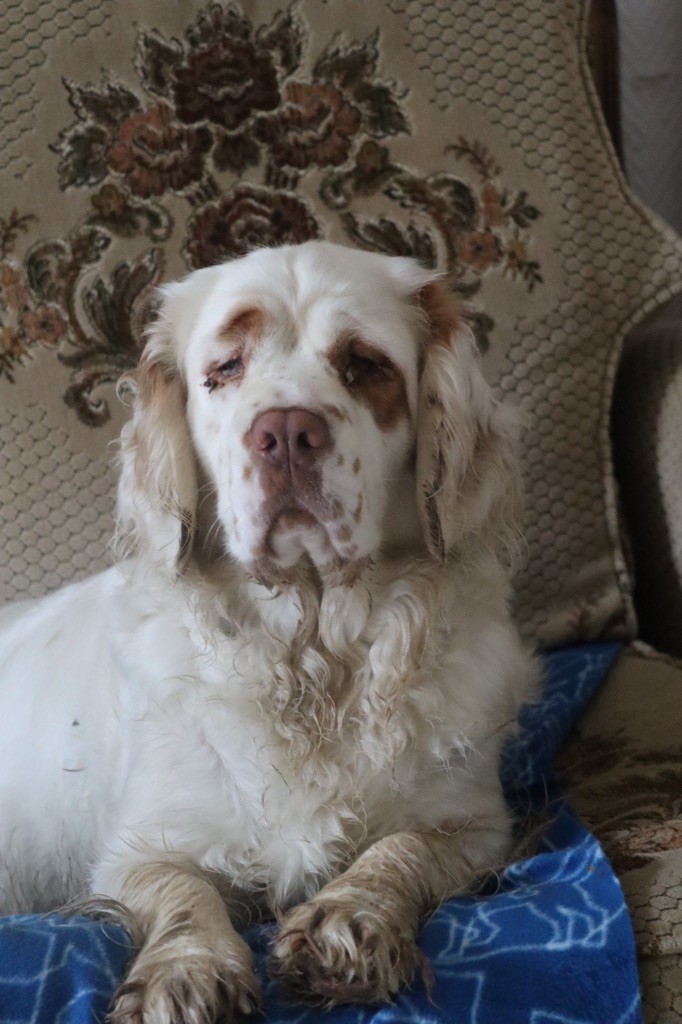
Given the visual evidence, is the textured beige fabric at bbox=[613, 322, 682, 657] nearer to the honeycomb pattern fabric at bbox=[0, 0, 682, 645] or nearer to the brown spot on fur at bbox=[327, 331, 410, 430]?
the honeycomb pattern fabric at bbox=[0, 0, 682, 645]

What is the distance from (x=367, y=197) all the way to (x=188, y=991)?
1285 mm

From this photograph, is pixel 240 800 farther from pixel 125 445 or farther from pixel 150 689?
pixel 125 445

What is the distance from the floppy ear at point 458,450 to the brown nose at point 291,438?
212 mm

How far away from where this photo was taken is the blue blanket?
805mm

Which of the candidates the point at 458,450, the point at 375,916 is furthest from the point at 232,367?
the point at 375,916

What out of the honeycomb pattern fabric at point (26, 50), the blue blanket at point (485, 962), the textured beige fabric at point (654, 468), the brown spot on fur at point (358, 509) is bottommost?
the textured beige fabric at point (654, 468)

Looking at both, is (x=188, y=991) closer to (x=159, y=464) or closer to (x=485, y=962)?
(x=485, y=962)

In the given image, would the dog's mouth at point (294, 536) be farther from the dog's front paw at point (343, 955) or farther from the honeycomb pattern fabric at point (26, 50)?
the honeycomb pattern fabric at point (26, 50)

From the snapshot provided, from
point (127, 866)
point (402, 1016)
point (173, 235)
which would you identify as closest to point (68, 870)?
point (127, 866)

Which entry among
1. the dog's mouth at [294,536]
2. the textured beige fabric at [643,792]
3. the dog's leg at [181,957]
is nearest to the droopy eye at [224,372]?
the dog's mouth at [294,536]

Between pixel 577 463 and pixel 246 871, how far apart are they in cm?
94

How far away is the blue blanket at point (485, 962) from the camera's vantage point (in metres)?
0.80

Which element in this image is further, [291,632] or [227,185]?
[227,185]

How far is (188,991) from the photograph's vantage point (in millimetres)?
815
